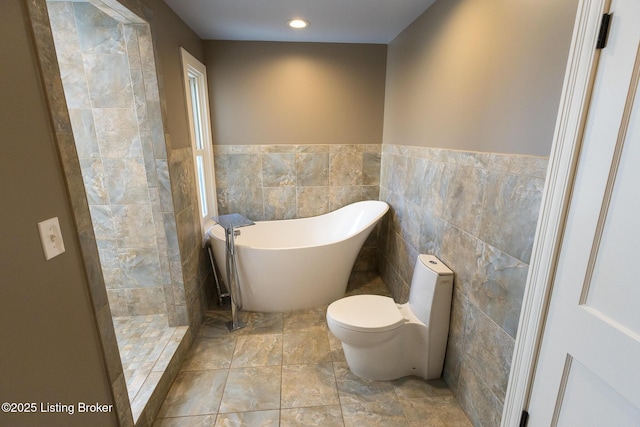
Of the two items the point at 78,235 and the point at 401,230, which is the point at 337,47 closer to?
the point at 401,230

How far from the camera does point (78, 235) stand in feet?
3.42

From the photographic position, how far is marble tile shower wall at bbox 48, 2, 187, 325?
175 cm

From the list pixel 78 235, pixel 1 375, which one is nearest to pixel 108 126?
pixel 78 235

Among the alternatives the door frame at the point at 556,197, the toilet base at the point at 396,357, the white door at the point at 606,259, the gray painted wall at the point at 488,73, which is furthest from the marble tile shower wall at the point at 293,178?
the white door at the point at 606,259

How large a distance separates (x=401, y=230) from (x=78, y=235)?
2.17 metres

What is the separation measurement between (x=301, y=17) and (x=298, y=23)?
121mm

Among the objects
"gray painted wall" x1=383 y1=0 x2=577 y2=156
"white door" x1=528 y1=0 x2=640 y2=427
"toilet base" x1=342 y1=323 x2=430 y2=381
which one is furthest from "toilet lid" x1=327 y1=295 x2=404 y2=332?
"gray painted wall" x1=383 y1=0 x2=577 y2=156

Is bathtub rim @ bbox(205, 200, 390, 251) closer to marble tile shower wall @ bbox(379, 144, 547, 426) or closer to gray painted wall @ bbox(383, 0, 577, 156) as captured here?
marble tile shower wall @ bbox(379, 144, 547, 426)

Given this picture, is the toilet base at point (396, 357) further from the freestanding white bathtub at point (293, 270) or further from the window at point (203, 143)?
the window at point (203, 143)

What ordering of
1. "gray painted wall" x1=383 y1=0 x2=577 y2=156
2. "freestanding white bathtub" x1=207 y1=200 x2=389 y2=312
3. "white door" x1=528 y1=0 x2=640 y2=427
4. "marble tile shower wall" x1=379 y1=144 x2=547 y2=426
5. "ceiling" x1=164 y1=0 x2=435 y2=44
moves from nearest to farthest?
"white door" x1=528 y1=0 x2=640 y2=427, "gray painted wall" x1=383 y1=0 x2=577 y2=156, "marble tile shower wall" x1=379 y1=144 x2=547 y2=426, "ceiling" x1=164 y1=0 x2=435 y2=44, "freestanding white bathtub" x1=207 y1=200 x2=389 y2=312

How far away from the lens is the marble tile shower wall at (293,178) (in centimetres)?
303

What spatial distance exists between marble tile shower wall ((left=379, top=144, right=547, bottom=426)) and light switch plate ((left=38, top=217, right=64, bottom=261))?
5.48 feet

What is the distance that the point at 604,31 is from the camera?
85cm

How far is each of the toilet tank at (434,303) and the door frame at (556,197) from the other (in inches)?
19.2
